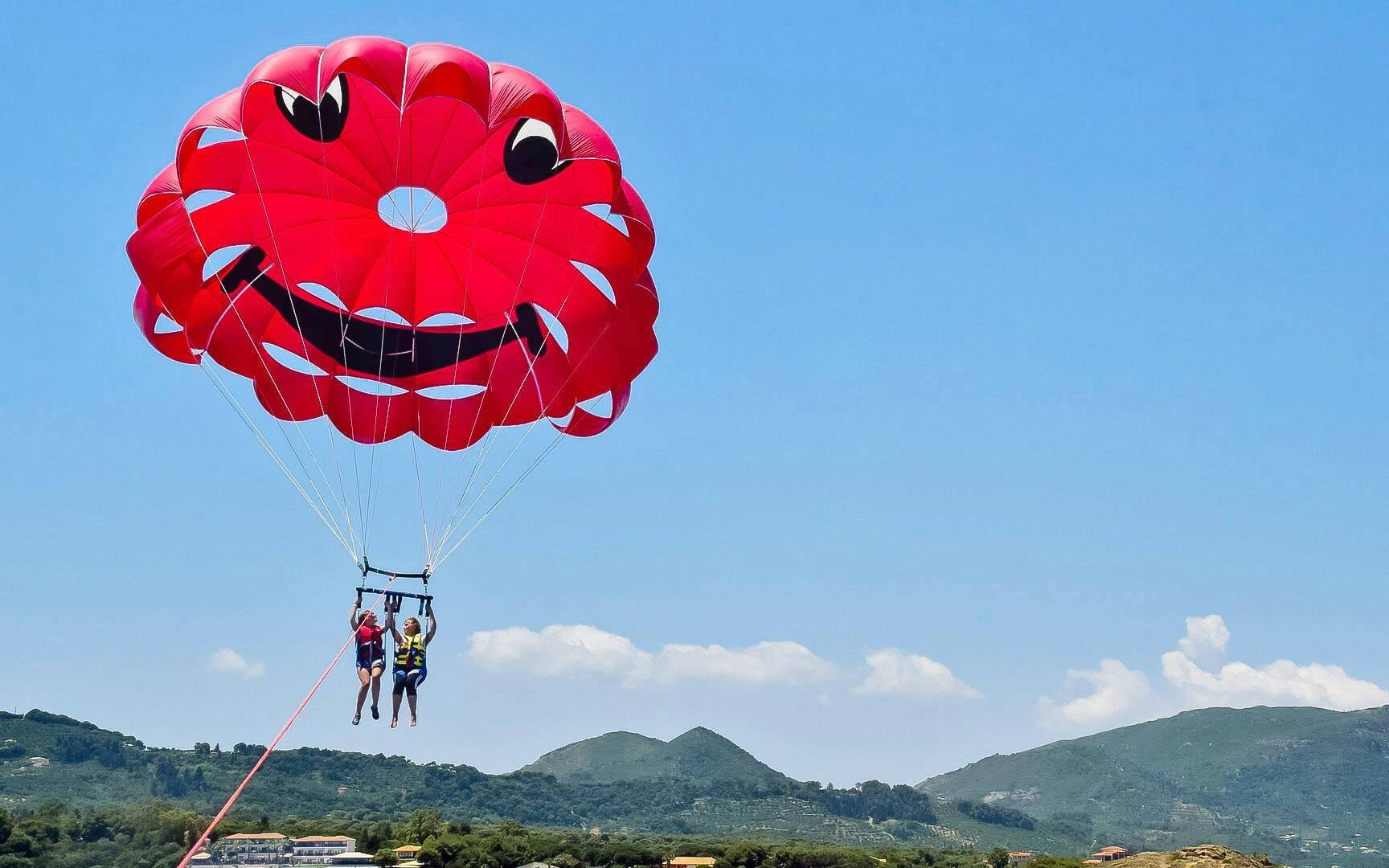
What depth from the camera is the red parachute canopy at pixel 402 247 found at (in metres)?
17.9

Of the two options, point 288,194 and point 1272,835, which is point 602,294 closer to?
point 288,194

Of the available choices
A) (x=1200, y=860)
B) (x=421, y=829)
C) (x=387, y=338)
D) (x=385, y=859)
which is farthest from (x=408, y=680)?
(x=421, y=829)

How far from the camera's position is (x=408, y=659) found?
1780cm

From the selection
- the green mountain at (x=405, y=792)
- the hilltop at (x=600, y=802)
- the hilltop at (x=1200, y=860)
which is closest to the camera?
the hilltop at (x=1200, y=860)

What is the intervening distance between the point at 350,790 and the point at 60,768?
1118 inches

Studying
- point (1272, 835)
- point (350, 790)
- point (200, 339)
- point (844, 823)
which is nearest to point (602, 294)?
point (200, 339)

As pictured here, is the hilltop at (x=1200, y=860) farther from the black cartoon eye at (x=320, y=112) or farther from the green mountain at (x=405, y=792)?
the green mountain at (x=405, y=792)

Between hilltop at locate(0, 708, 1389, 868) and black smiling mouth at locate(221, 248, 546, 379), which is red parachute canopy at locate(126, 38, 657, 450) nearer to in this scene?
black smiling mouth at locate(221, 248, 546, 379)

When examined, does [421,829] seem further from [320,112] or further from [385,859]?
[320,112]

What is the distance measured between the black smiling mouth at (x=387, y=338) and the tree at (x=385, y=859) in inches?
2184

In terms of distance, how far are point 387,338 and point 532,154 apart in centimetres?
473

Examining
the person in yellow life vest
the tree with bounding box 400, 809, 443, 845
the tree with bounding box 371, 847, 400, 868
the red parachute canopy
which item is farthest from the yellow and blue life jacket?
the tree with bounding box 400, 809, 443, 845

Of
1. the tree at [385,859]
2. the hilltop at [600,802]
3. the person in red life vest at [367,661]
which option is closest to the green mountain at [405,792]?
the hilltop at [600,802]

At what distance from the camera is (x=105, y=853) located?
62.5 m
